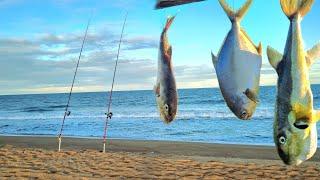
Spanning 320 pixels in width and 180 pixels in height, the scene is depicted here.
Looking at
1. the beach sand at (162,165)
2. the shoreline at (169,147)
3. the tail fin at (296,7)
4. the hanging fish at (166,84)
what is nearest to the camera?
the tail fin at (296,7)

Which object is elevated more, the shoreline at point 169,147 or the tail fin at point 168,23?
the tail fin at point 168,23

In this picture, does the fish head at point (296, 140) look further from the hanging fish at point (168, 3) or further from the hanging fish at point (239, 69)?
the hanging fish at point (168, 3)

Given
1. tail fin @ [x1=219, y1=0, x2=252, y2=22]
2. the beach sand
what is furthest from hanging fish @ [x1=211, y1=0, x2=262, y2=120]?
the beach sand

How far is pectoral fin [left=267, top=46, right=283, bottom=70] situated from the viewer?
6.63 ft

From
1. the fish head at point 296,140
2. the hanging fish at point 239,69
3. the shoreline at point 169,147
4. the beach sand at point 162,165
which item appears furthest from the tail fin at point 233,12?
the shoreline at point 169,147

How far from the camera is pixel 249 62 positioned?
2.07 metres

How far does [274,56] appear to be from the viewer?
2.03 metres

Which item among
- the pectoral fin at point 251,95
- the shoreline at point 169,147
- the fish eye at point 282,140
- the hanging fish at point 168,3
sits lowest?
the shoreline at point 169,147

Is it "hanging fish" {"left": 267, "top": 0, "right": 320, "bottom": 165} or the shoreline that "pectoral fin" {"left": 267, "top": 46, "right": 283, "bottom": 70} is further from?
the shoreline

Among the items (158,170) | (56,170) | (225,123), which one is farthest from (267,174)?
(225,123)

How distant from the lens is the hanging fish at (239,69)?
2.06m

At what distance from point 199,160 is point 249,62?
12363 millimetres

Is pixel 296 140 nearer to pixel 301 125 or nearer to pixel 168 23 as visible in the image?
pixel 301 125

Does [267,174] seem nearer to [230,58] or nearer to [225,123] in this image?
[230,58]
